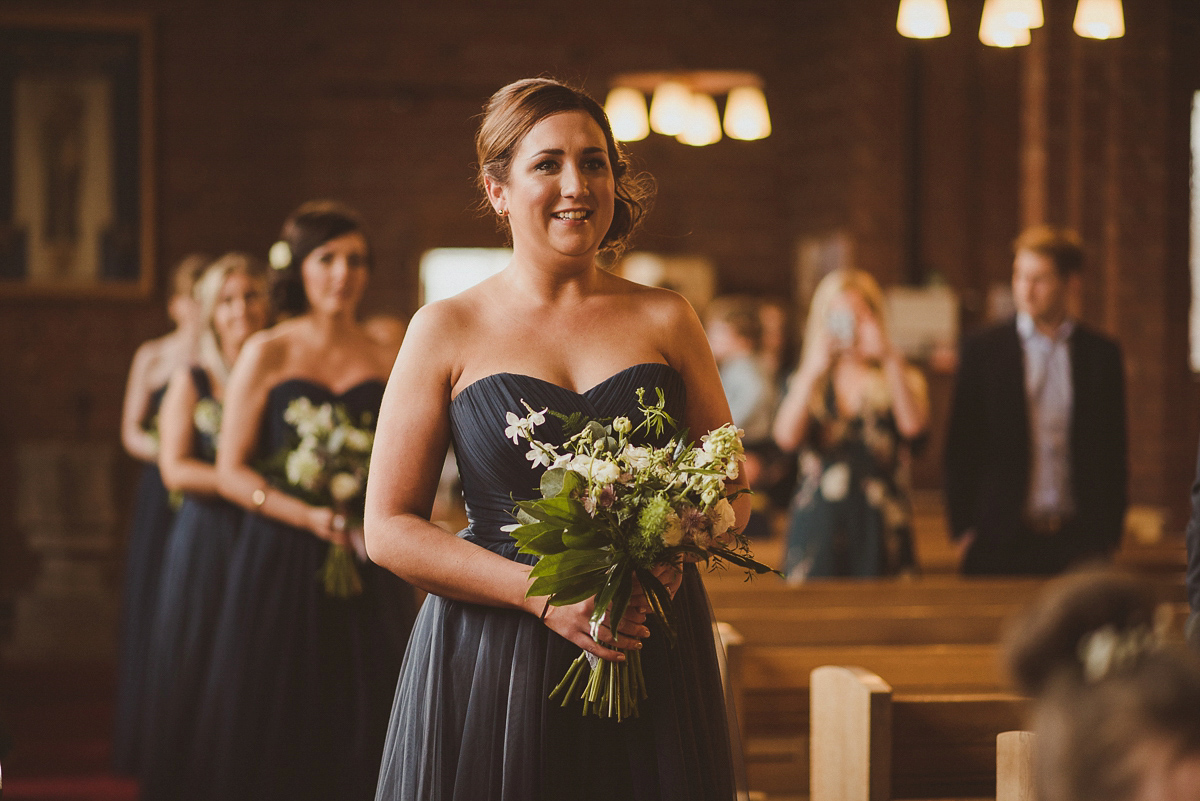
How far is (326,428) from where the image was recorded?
3.28m

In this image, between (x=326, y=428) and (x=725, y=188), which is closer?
(x=326, y=428)

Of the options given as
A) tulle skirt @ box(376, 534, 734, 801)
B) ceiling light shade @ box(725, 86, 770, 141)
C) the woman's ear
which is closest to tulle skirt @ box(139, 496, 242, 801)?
tulle skirt @ box(376, 534, 734, 801)

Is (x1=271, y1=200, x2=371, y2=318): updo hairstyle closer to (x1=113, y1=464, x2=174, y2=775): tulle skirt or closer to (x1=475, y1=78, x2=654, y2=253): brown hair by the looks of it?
(x1=475, y1=78, x2=654, y2=253): brown hair

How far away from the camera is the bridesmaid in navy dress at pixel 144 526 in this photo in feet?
16.5

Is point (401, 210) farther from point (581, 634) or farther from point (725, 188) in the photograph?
point (581, 634)

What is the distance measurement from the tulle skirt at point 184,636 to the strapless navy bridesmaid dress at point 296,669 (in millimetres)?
344

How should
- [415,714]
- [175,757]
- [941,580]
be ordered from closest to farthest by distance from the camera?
[415,714] → [175,757] → [941,580]

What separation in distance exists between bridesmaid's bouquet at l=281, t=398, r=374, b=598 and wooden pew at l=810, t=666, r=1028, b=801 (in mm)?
1337

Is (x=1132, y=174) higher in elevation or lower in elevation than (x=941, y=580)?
higher

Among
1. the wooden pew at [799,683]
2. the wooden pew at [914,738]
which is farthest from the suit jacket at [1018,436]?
the wooden pew at [914,738]

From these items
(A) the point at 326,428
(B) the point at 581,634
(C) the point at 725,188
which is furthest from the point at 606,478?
(C) the point at 725,188

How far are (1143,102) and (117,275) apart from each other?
7.70m

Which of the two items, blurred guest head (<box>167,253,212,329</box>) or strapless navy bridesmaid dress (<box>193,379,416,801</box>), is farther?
blurred guest head (<box>167,253,212,329</box>)

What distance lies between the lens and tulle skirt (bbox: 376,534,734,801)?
181cm
